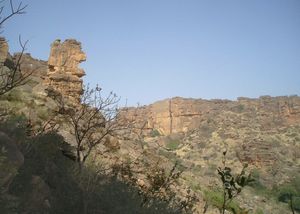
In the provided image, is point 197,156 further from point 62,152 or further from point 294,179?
point 62,152

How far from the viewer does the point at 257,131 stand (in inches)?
2303

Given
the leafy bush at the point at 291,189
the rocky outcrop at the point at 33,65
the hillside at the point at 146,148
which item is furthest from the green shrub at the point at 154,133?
the rocky outcrop at the point at 33,65

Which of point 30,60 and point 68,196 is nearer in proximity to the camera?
point 68,196

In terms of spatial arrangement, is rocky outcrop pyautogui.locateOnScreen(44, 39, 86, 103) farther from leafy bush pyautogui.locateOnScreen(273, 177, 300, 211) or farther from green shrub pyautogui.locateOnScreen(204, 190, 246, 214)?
leafy bush pyautogui.locateOnScreen(273, 177, 300, 211)

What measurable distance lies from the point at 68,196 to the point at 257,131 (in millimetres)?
54028

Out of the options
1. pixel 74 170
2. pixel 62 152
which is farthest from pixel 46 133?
pixel 74 170

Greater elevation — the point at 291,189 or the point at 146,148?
the point at 146,148

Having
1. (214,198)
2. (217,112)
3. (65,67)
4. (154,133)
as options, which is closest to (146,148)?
(214,198)

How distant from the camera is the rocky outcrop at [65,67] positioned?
2236 cm

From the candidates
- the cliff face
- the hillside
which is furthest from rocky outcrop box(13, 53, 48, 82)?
the cliff face

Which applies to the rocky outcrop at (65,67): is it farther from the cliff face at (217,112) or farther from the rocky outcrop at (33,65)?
the cliff face at (217,112)

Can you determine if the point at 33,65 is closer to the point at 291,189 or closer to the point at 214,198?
the point at 214,198

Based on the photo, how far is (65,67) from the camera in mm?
24656

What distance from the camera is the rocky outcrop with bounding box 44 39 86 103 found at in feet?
73.4
